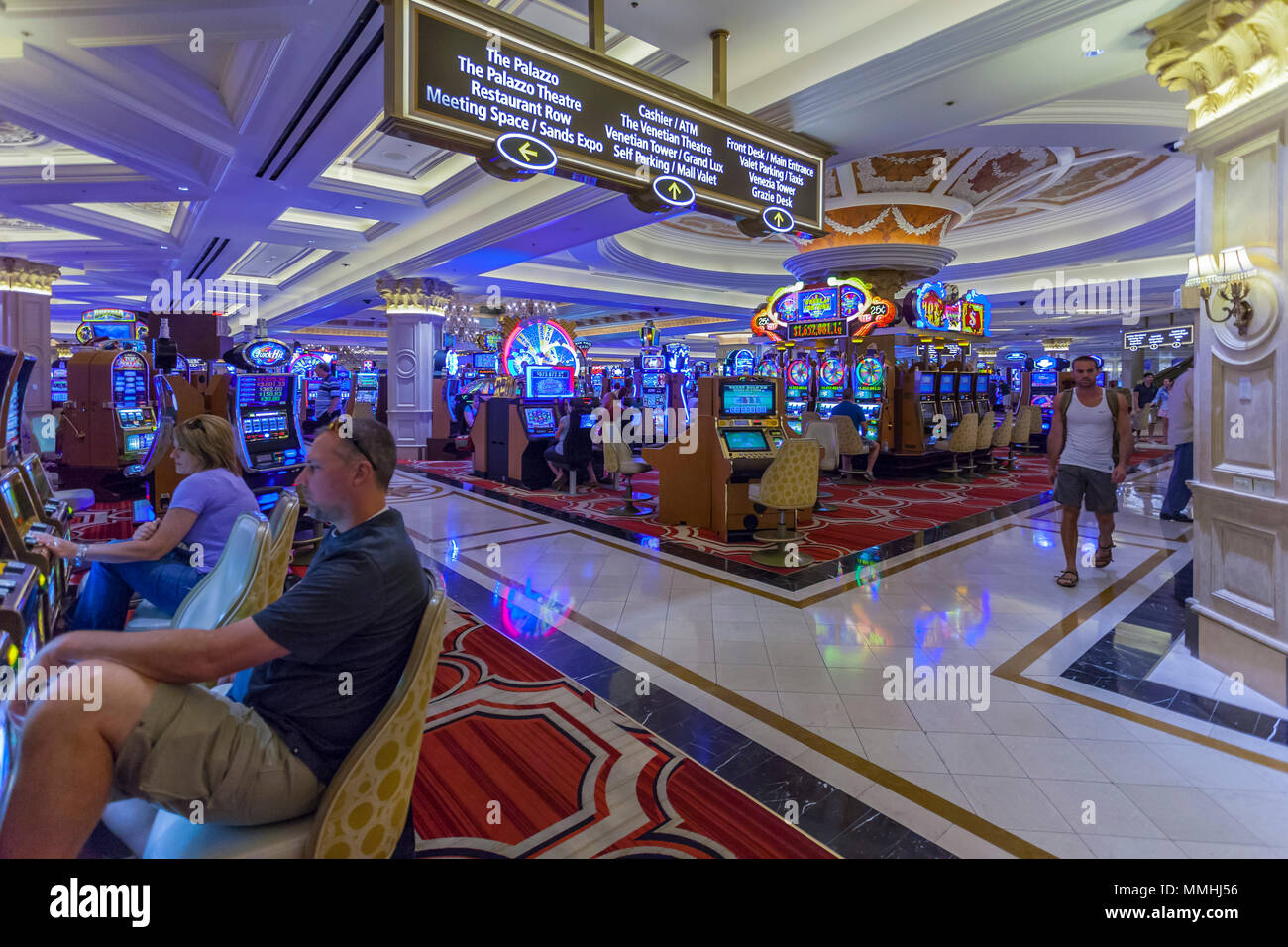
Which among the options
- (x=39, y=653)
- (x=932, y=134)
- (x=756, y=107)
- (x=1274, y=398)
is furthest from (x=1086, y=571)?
(x=39, y=653)

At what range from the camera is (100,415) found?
764 cm

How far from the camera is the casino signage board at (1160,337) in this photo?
46.4ft

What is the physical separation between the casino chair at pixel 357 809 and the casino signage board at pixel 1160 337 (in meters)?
17.5

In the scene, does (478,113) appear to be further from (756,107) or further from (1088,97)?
(1088,97)

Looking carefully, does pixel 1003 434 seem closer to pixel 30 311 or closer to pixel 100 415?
pixel 100 415

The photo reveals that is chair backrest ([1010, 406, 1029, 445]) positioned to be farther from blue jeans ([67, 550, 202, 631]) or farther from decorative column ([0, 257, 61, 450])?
decorative column ([0, 257, 61, 450])

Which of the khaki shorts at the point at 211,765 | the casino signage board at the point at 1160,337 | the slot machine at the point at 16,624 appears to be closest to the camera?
the khaki shorts at the point at 211,765

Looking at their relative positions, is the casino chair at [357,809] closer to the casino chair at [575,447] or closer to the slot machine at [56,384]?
the casino chair at [575,447]

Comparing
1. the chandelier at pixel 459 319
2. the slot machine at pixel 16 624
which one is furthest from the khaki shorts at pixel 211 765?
the chandelier at pixel 459 319

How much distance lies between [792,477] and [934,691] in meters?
2.46

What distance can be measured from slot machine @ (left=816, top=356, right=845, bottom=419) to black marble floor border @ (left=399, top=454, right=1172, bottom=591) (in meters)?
3.15

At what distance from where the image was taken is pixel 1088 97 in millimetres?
4879

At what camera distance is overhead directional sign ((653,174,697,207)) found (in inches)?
137

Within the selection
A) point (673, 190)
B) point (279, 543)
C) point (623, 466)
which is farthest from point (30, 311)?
point (279, 543)
